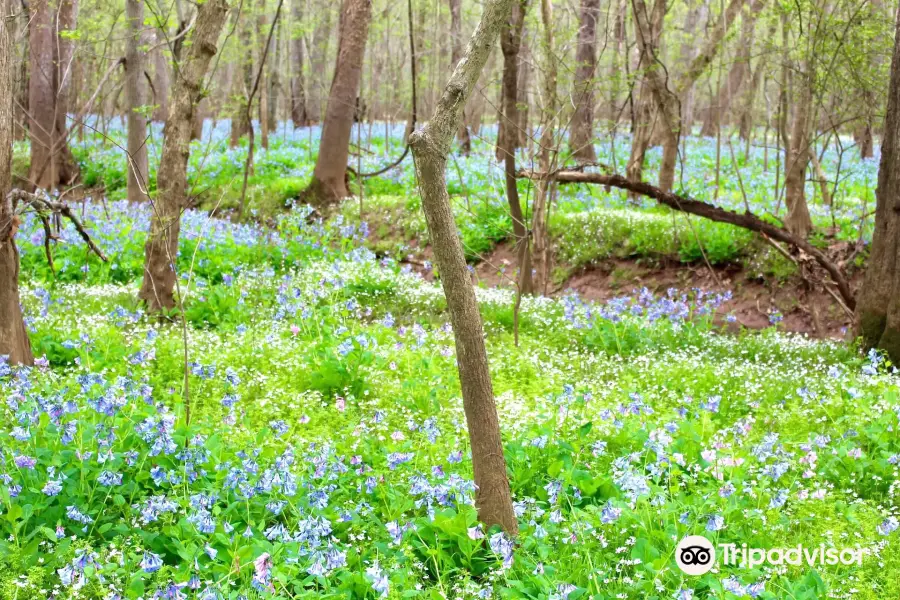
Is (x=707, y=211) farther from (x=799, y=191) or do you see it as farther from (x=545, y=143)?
(x=799, y=191)

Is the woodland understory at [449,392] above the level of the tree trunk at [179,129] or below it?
below

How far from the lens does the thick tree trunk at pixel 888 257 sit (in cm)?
595

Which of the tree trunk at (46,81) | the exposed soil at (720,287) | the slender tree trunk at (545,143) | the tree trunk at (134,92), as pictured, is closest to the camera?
the slender tree trunk at (545,143)

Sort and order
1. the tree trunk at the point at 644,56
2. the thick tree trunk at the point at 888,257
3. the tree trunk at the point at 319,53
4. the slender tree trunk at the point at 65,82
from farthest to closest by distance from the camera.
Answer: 1. the tree trunk at the point at 319,53
2. the slender tree trunk at the point at 65,82
3. the tree trunk at the point at 644,56
4. the thick tree trunk at the point at 888,257

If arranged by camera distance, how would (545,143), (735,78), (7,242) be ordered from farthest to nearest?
(735,78) < (545,143) < (7,242)

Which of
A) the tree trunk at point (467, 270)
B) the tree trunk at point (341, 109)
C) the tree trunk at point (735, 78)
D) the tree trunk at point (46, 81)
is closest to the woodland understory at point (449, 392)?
the tree trunk at point (467, 270)

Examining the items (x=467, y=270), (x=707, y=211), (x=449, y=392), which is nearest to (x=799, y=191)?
(x=707, y=211)

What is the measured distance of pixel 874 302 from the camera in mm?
6141

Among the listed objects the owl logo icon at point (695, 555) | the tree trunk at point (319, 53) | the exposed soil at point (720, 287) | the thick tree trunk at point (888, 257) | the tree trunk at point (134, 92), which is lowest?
the exposed soil at point (720, 287)

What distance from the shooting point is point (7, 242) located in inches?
198

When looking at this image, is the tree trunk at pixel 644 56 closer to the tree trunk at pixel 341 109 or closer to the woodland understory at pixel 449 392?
the woodland understory at pixel 449 392

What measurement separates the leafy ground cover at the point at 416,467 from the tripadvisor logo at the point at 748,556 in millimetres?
55

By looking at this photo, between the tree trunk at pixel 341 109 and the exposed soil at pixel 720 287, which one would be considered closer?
the exposed soil at pixel 720 287

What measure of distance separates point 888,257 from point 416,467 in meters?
4.50
